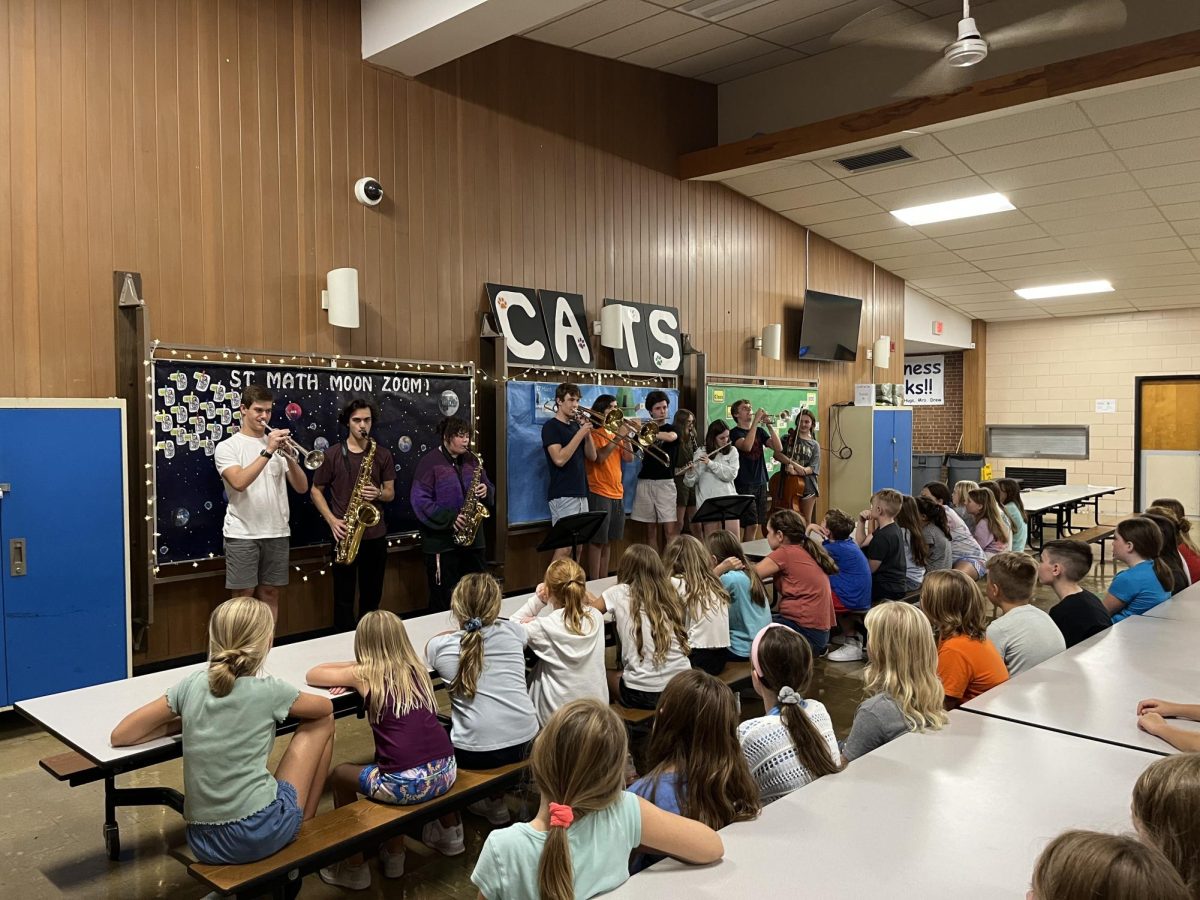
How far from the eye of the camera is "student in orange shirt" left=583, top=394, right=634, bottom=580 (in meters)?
5.94

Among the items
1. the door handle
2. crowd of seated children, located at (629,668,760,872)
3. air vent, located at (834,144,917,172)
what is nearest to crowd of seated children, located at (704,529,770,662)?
crowd of seated children, located at (629,668,760,872)

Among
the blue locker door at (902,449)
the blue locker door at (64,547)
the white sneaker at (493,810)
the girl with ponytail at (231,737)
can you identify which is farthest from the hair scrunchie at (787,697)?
the blue locker door at (902,449)

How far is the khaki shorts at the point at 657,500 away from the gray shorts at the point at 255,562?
2879 millimetres

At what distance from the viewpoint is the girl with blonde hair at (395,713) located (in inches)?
88.7

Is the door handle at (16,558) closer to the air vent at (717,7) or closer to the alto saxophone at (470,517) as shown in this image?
the alto saxophone at (470,517)

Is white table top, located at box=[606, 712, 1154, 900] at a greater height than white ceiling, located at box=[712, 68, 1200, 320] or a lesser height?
lesser

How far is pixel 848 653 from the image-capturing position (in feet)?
15.8

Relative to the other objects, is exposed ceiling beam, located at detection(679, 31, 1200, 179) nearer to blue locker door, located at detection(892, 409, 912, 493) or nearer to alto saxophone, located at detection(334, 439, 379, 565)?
blue locker door, located at detection(892, 409, 912, 493)

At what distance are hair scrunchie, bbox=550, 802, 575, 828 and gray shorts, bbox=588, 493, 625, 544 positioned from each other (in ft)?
14.5

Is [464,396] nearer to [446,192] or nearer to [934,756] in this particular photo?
[446,192]

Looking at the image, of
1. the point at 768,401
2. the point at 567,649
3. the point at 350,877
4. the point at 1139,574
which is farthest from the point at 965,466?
the point at 350,877

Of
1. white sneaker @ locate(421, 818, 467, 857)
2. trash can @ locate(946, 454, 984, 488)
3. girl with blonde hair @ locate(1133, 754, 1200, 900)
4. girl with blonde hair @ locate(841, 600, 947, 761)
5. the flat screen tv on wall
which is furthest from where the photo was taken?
trash can @ locate(946, 454, 984, 488)

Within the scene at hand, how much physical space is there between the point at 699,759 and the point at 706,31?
5.96m

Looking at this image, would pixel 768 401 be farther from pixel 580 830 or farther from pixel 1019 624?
pixel 580 830
